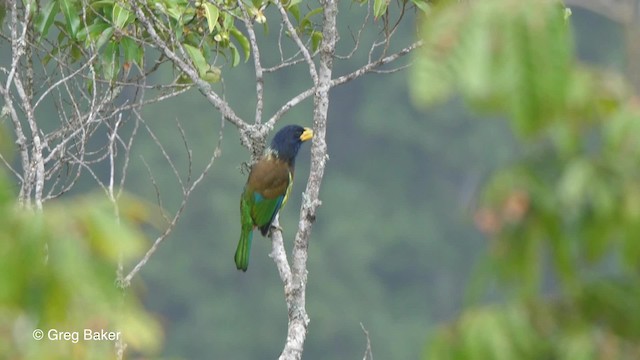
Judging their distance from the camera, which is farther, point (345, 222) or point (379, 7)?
point (345, 222)

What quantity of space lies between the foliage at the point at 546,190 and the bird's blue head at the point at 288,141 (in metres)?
5.78

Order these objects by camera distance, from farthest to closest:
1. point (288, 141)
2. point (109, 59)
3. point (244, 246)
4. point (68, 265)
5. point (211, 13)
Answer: point (288, 141) → point (244, 246) → point (109, 59) → point (211, 13) → point (68, 265)

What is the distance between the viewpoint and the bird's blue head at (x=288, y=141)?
808 cm

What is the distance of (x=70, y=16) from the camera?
19.5 feet

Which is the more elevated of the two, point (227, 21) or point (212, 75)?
point (227, 21)

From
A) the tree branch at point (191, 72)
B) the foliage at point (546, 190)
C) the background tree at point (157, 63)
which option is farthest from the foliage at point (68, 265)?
the tree branch at point (191, 72)

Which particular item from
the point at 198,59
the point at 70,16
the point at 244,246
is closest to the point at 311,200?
the point at 198,59

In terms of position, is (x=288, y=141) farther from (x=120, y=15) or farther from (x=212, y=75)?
(x=120, y=15)

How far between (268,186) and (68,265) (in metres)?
5.65

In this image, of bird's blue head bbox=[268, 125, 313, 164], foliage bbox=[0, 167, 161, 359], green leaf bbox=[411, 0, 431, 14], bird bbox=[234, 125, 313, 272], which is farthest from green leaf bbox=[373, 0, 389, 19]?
Result: foliage bbox=[0, 167, 161, 359]

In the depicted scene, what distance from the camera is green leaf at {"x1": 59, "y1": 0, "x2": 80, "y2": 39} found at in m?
5.93

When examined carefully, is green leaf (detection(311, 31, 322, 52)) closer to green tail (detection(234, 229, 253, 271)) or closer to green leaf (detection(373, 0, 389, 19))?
green leaf (detection(373, 0, 389, 19))

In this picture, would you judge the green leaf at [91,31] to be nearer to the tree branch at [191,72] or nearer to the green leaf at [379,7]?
the tree branch at [191,72]

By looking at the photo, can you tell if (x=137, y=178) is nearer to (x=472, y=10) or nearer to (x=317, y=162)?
(x=317, y=162)
